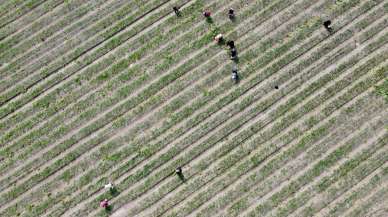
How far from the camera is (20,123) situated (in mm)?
26203

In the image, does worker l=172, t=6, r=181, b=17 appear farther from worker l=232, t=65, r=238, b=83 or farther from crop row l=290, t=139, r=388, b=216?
crop row l=290, t=139, r=388, b=216

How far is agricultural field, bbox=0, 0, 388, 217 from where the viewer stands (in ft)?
78.9

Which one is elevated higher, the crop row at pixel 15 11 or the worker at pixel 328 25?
the crop row at pixel 15 11

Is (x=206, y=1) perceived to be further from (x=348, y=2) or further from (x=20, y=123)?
(x=20, y=123)

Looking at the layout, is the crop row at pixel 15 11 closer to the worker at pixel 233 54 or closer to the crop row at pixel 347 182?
the worker at pixel 233 54

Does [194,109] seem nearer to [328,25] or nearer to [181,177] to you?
[181,177]

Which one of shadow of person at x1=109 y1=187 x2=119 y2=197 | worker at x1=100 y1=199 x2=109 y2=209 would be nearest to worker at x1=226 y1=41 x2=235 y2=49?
shadow of person at x1=109 y1=187 x2=119 y2=197

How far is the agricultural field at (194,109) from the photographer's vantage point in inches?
947

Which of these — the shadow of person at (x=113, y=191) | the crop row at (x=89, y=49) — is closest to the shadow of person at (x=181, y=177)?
the shadow of person at (x=113, y=191)

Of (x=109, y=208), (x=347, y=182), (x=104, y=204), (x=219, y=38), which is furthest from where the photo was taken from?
(x=219, y=38)

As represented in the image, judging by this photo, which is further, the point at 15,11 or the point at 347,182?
the point at 15,11

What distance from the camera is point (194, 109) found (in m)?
25.5

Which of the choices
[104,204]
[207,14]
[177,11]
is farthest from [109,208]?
[207,14]

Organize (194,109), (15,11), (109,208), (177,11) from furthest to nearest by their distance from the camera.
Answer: (15,11) → (177,11) → (194,109) → (109,208)
